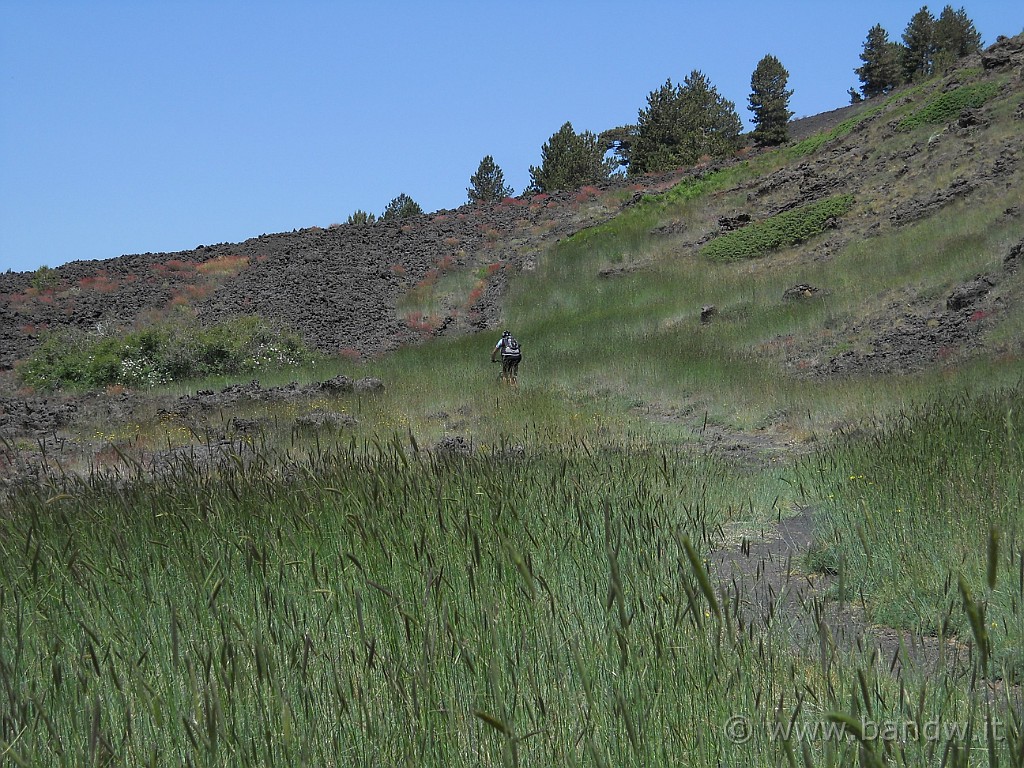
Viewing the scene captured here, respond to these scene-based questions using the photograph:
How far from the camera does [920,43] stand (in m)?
65.5

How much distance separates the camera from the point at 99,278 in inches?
1334

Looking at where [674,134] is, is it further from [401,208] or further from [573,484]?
[573,484]

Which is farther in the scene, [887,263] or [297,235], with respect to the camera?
[297,235]

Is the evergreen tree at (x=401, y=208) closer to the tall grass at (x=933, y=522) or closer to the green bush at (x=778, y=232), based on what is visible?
the green bush at (x=778, y=232)

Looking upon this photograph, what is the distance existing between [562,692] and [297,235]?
39.1m

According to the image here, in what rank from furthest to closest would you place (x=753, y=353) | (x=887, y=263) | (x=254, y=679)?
(x=887, y=263) → (x=753, y=353) → (x=254, y=679)

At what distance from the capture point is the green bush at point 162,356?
80.9 ft

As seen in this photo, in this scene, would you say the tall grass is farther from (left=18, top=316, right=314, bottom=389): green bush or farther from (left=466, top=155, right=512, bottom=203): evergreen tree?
(left=466, top=155, right=512, bottom=203): evergreen tree

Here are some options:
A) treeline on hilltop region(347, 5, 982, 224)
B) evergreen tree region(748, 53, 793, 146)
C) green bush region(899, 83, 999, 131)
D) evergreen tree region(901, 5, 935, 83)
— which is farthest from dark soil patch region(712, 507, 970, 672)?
evergreen tree region(901, 5, 935, 83)

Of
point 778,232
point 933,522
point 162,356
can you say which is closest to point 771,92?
point 778,232

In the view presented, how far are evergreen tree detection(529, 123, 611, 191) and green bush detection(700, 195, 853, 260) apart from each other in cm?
2345

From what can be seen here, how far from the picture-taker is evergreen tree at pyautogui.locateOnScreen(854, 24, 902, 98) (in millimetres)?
67812

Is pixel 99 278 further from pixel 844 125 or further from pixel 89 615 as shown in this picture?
pixel 89 615

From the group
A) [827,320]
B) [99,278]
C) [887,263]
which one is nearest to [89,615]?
[827,320]
